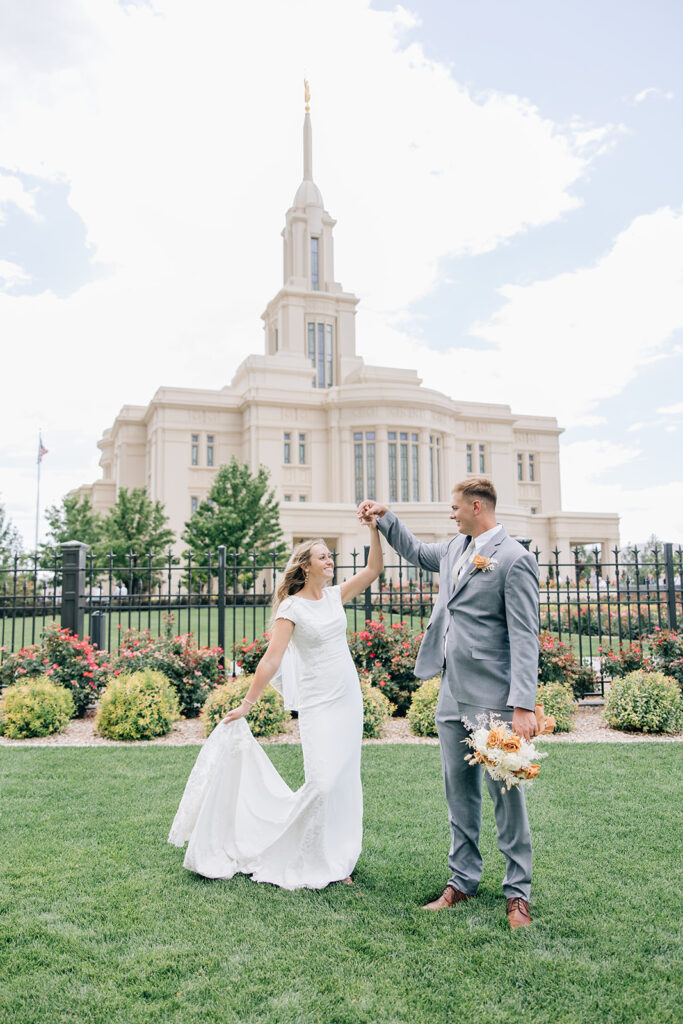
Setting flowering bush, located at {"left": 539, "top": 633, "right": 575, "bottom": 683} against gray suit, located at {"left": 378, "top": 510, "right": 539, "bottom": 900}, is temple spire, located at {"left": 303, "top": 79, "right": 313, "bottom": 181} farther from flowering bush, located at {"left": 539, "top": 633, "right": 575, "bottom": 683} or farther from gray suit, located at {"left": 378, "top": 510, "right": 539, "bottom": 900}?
gray suit, located at {"left": 378, "top": 510, "right": 539, "bottom": 900}

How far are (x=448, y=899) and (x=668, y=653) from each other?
21.8 ft

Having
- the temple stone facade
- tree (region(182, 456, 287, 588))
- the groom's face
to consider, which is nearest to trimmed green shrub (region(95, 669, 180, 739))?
the groom's face

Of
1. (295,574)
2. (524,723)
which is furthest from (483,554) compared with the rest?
(295,574)

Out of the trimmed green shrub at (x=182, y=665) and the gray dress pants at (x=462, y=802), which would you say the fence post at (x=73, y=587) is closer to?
the trimmed green shrub at (x=182, y=665)

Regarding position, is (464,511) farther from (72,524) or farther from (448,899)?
(72,524)

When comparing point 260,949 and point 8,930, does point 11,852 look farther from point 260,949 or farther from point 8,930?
point 260,949

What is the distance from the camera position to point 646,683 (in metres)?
7.99

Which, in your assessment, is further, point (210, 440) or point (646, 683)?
point (210, 440)

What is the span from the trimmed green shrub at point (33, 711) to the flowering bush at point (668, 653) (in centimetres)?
724

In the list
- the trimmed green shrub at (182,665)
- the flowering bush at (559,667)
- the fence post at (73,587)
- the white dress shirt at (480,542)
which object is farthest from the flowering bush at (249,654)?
the white dress shirt at (480,542)

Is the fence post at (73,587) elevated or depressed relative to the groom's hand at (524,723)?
elevated

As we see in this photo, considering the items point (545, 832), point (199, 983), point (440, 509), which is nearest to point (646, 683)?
point (545, 832)

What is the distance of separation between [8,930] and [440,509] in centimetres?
3398

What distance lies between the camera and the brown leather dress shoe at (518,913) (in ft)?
11.0
